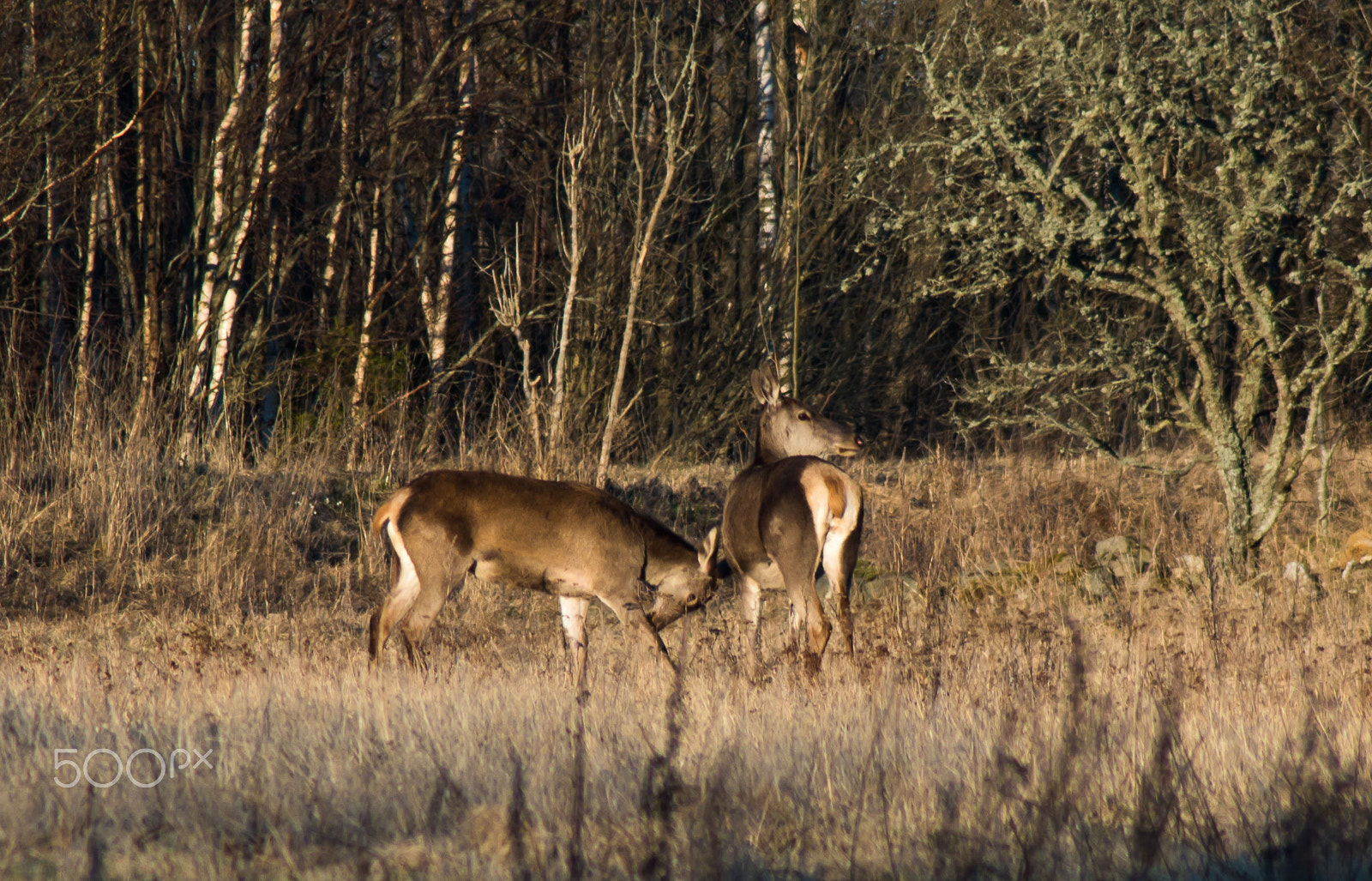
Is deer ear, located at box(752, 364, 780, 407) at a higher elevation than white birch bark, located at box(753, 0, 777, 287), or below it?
below

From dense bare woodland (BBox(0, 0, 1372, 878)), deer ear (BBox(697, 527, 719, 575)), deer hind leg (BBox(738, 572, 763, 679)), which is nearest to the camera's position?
dense bare woodland (BBox(0, 0, 1372, 878))

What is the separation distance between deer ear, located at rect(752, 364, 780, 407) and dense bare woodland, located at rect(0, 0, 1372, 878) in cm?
141

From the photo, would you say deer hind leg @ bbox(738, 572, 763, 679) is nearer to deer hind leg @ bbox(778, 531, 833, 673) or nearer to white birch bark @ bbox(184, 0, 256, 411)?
deer hind leg @ bbox(778, 531, 833, 673)

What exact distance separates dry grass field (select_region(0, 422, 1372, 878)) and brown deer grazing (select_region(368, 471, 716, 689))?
0.28 metres

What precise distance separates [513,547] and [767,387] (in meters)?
2.22

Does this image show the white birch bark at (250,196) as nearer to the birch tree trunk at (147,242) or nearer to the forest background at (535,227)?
the forest background at (535,227)

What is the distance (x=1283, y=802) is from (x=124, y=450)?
27.8 feet

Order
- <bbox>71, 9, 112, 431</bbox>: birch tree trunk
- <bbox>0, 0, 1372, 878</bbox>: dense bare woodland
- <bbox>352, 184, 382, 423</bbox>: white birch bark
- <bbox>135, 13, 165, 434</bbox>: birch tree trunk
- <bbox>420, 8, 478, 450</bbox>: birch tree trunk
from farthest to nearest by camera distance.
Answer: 1. <bbox>420, 8, 478, 450</bbox>: birch tree trunk
2. <bbox>352, 184, 382, 423</bbox>: white birch bark
3. <bbox>135, 13, 165, 434</bbox>: birch tree trunk
4. <bbox>71, 9, 112, 431</bbox>: birch tree trunk
5. <bbox>0, 0, 1372, 878</bbox>: dense bare woodland

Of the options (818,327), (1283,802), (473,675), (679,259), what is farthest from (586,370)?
(1283,802)

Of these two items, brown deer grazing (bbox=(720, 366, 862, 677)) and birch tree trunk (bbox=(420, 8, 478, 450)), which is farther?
birch tree trunk (bbox=(420, 8, 478, 450))

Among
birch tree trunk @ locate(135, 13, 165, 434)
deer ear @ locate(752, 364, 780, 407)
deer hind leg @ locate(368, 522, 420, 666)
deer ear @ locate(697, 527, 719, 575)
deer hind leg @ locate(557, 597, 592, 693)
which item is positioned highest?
birch tree trunk @ locate(135, 13, 165, 434)

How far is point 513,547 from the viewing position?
6578 mm

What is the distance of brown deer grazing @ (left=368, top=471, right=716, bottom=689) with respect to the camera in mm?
6430

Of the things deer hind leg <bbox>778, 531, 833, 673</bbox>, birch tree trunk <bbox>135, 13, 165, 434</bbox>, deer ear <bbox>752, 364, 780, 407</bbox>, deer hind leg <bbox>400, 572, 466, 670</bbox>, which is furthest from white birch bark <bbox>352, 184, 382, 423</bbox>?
deer hind leg <bbox>778, 531, 833, 673</bbox>
